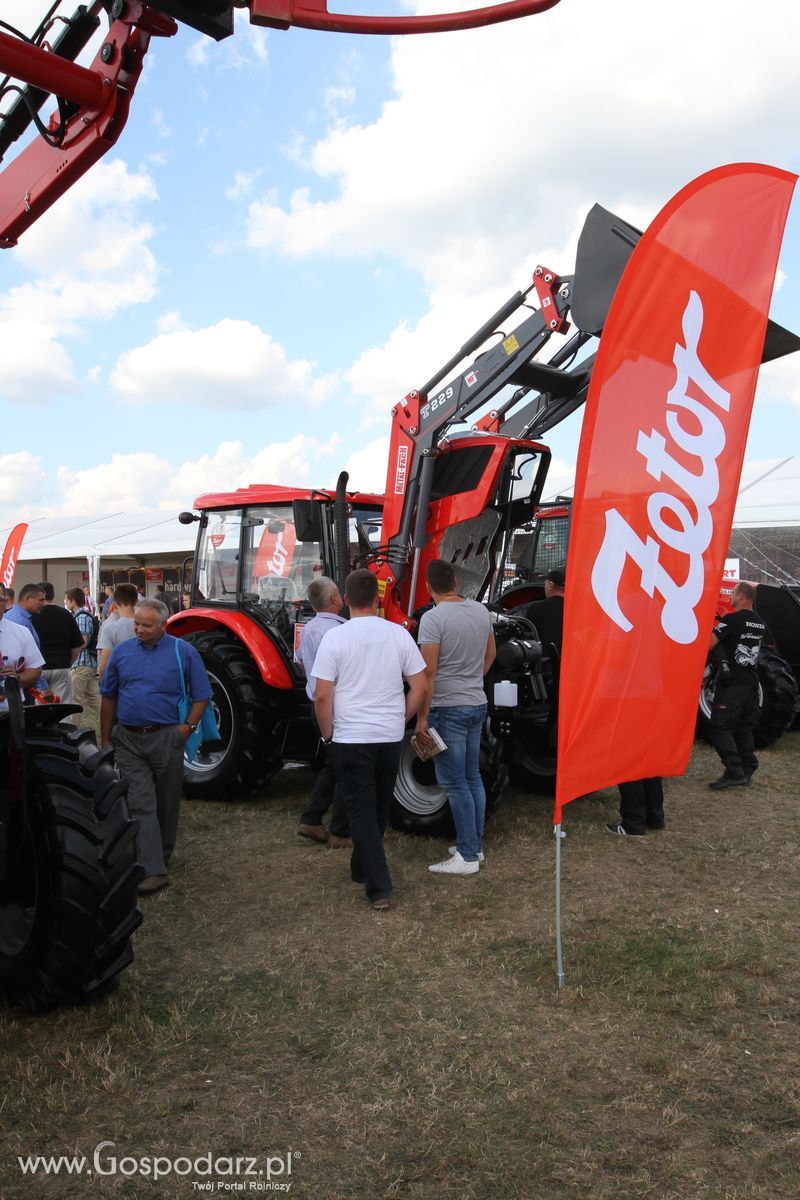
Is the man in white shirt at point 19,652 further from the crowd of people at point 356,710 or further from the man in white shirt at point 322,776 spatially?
the man in white shirt at point 322,776

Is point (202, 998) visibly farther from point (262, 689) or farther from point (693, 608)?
point (262, 689)

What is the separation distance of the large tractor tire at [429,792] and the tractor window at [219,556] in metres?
A: 2.00

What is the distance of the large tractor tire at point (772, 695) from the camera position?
8.02 meters

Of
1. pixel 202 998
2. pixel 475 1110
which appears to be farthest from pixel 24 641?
pixel 475 1110

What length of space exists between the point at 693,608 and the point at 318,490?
318cm

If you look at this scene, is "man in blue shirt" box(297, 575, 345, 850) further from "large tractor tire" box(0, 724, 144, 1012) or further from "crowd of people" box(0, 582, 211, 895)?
"large tractor tire" box(0, 724, 144, 1012)

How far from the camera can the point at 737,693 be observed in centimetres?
688

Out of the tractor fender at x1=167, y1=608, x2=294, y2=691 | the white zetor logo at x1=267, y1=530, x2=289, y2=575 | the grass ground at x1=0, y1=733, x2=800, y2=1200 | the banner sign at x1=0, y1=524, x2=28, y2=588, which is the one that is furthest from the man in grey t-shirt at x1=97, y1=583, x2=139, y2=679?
the banner sign at x1=0, y1=524, x2=28, y2=588

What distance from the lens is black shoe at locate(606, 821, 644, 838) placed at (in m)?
5.54

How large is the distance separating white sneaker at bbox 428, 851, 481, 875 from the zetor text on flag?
56.7 inches

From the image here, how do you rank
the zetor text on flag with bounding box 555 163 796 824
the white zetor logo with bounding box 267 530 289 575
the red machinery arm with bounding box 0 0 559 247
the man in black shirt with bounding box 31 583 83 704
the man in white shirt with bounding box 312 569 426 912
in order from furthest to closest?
1. the man in black shirt with bounding box 31 583 83 704
2. the white zetor logo with bounding box 267 530 289 575
3. the man in white shirt with bounding box 312 569 426 912
4. the zetor text on flag with bounding box 555 163 796 824
5. the red machinery arm with bounding box 0 0 559 247

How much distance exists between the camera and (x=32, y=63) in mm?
2775

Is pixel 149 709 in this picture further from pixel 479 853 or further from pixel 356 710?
pixel 479 853

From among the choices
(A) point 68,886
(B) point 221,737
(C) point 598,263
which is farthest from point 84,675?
(A) point 68,886
